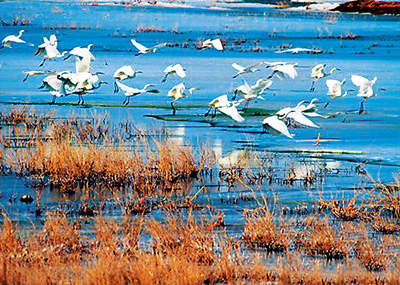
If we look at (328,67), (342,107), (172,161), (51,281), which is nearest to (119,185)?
(172,161)

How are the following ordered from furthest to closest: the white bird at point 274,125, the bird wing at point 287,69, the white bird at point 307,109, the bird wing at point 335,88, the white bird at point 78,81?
the bird wing at point 335,88, the white bird at point 78,81, the bird wing at point 287,69, the white bird at point 307,109, the white bird at point 274,125

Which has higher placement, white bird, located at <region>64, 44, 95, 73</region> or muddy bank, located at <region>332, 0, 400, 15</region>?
white bird, located at <region>64, 44, 95, 73</region>

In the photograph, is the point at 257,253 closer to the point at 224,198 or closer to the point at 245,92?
the point at 224,198

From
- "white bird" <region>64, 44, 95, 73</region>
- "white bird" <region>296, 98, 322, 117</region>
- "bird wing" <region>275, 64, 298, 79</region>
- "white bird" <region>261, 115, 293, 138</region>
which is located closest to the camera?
"white bird" <region>261, 115, 293, 138</region>

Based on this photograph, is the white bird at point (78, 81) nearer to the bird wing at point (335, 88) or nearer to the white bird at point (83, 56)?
the white bird at point (83, 56)

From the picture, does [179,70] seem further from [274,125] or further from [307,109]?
[274,125]

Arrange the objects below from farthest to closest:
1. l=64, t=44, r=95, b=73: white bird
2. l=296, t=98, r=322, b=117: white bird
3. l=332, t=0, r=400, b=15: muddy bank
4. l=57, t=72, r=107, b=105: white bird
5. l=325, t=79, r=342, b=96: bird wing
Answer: l=332, t=0, r=400, b=15: muddy bank → l=325, t=79, r=342, b=96: bird wing → l=57, t=72, r=107, b=105: white bird → l=64, t=44, r=95, b=73: white bird → l=296, t=98, r=322, b=117: white bird

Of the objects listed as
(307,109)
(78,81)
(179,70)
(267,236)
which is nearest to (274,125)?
(307,109)

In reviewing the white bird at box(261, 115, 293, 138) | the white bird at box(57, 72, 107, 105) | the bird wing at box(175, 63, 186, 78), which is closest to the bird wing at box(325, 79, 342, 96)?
the bird wing at box(175, 63, 186, 78)

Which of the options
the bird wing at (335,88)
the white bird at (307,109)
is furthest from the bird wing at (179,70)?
the bird wing at (335,88)

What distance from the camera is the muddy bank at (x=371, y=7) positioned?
70.9m

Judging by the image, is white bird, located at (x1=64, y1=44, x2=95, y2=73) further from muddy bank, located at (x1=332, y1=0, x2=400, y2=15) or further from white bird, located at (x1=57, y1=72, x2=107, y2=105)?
muddy bank, located at (x1=332, y1=0, x2=400, y2=15)

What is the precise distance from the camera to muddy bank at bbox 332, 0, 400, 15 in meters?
70.9

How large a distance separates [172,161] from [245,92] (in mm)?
2142
